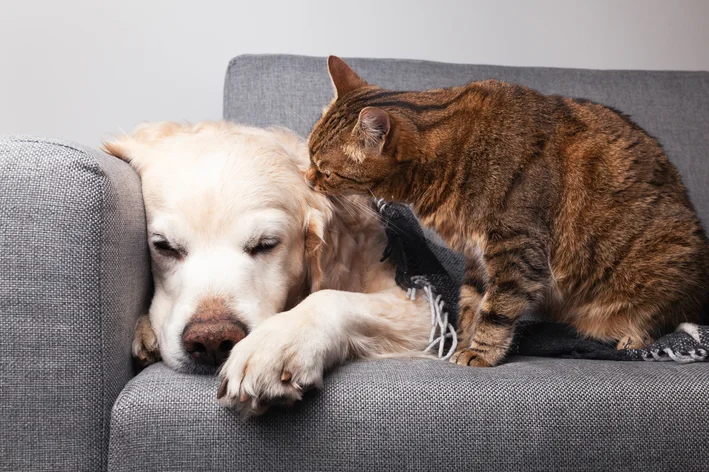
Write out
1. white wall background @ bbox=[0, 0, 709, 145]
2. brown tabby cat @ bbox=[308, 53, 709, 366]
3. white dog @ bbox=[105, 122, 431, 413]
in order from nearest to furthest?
white dog @ bbox=[105, 122, 431, 413] < brown tabby cat @ bbox=[308, 53, 709, 366] < white wall background @ bbox=[0, 0, 709, 145]

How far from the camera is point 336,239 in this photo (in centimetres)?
167

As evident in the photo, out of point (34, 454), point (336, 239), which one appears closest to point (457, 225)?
point (336, 239)

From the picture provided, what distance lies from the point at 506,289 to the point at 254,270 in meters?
0.62

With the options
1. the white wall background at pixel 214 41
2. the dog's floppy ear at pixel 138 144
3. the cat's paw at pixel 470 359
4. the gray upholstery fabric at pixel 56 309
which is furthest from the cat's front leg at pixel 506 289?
the white wall background at pixel 214 41

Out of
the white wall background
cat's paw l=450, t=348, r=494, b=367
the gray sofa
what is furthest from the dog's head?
the white wall background

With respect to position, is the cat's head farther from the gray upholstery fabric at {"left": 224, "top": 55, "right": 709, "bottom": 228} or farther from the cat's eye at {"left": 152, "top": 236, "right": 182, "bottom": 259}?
the gray upholstery fabric at {"left": 224, "top": 55, "right": 709, "bottom": 228}

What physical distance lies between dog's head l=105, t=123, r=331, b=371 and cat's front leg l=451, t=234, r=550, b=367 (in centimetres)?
44

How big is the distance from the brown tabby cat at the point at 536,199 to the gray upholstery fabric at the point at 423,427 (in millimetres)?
392

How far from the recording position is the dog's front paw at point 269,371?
1.02 metres

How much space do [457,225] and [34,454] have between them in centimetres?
110

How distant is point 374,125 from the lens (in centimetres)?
153

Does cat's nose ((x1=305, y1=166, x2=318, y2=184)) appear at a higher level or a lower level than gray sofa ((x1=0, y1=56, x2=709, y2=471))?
higher

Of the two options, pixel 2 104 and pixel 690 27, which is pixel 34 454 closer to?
pixel 2 104

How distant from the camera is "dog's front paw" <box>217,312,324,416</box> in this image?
40.2 inches
